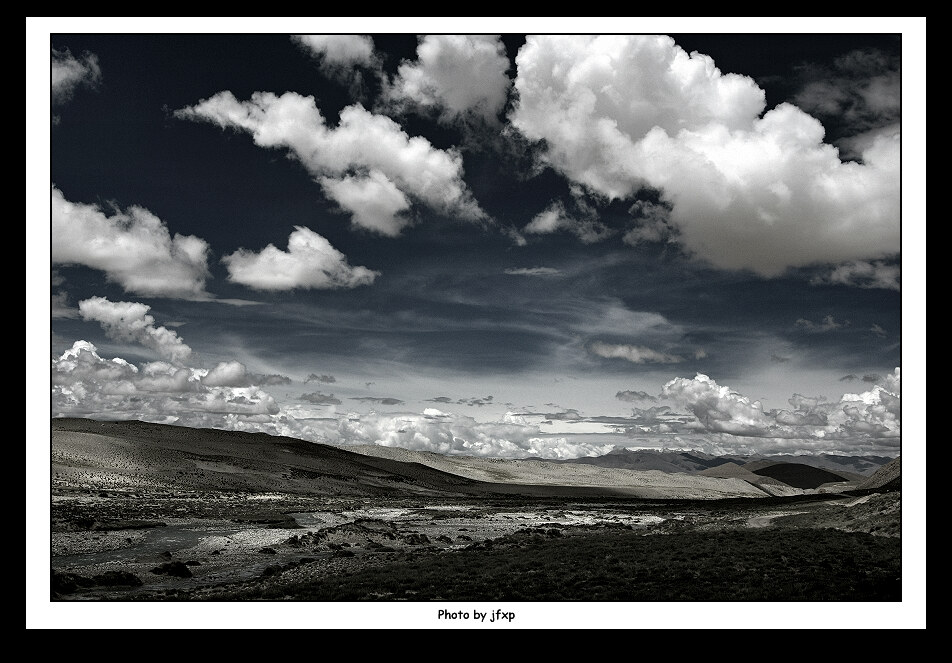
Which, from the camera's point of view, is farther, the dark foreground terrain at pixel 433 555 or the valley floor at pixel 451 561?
the dark foreground terrain at pixel 433 555

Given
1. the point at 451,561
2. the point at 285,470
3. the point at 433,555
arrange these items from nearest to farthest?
the point at 451,561 → the point at 433,555 → the point at 285,470

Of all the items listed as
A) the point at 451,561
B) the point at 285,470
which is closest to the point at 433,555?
the point at 451,561

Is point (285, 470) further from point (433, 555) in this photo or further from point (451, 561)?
point (451, 561)

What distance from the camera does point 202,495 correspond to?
189ft

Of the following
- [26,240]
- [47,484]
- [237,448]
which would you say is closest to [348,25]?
[26,240]

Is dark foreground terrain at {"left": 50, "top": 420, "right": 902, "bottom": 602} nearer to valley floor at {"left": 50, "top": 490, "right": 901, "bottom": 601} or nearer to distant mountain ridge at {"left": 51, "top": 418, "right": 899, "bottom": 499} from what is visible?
valley floor at {"left": 50, "top": 490, "right": 901, "bottom": 601}

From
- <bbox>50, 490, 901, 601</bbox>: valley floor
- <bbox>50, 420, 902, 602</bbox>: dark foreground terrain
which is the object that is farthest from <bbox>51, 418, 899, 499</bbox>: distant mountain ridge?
<bbox>50, 490, 901, 601</bbox>: valley floor

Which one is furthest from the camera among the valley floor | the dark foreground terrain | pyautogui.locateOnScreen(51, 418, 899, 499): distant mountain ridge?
pyautogui.locateOnScreen(51, 418, 899, 499): distant mountain ridge

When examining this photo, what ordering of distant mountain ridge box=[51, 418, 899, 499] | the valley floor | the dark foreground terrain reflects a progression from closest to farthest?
the valley floor < the dark foreground terrain < distant mountain ridge box=[51, 418, 899, 499]

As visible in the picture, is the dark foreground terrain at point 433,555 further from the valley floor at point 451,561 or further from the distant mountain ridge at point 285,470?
the distant mountain ridge at point 285,470

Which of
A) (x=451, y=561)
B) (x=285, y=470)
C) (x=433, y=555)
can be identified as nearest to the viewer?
(x=451, y=561)

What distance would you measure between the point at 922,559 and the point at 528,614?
580 centimetres

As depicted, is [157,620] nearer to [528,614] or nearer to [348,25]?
[528,614]

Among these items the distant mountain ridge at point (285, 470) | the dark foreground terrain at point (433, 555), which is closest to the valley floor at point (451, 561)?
the dark foreground terrain at point (433, 555)
